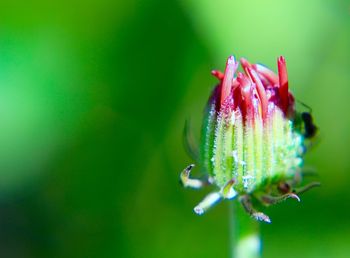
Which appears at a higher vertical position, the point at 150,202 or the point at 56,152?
the point at 56,152

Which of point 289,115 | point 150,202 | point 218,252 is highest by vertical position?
point 289,115

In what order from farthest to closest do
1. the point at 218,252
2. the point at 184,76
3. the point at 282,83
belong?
the point at 184,76
the point at 218,252
the point at 282,83

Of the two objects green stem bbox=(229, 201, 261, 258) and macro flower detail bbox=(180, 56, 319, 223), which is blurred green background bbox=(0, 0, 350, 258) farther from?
macro flower detail bbox=(180, 56, 319, 223)

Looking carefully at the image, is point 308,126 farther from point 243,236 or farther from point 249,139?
point 243,236

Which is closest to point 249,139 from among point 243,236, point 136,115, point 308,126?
point 308,126

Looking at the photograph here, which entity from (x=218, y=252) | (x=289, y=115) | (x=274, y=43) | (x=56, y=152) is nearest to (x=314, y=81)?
(x=274, y=43)

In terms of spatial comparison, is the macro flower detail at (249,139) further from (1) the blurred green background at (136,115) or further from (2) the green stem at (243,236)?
(1) the blurred green background at (136,115)

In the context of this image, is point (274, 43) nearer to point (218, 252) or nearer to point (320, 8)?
point (320, 8)
